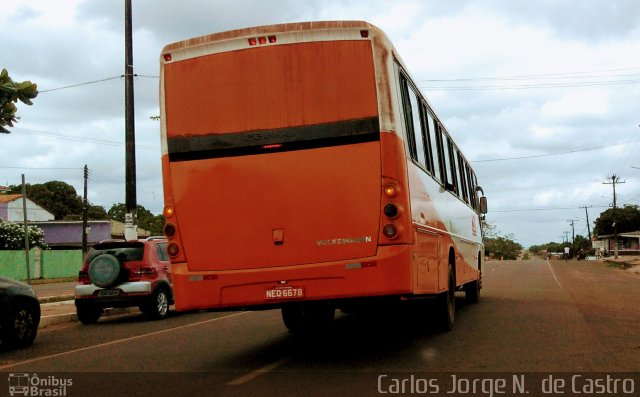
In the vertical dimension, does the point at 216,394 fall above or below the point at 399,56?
below

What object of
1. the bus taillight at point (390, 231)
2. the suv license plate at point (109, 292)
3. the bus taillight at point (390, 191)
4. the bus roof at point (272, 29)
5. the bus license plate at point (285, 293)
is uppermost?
the bus roof at point (272, 29)

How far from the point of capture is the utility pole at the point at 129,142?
18.1 metres

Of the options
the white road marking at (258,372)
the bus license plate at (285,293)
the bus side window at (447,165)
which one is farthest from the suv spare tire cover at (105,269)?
the bus license plate at (285,293)

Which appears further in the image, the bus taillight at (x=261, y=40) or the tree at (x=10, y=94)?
the tree at (x=10, y=94)

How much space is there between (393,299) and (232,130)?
254cm

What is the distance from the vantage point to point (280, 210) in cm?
736

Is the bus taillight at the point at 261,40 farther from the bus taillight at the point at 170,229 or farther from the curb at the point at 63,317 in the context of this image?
the curb at the point at 63,317

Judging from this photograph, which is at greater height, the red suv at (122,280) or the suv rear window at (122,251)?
the suv rear window at (122,251)

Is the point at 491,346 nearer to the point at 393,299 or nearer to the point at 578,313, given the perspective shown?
the point at 393,299

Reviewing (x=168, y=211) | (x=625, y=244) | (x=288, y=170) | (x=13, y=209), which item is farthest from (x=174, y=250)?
(x=625, y=244)

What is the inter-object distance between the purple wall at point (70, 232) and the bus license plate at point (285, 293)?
5962 centimetres

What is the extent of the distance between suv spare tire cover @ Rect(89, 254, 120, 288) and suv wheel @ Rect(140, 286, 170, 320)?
34.2 inches

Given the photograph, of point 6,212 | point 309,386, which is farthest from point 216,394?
point 6,212

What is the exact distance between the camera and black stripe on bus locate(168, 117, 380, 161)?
7246mm
